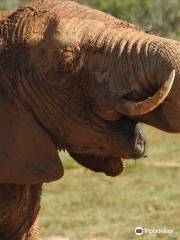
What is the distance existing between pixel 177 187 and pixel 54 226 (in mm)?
2745

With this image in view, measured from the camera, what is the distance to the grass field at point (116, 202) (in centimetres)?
902

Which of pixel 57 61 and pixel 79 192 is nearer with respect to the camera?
pixel 57 61

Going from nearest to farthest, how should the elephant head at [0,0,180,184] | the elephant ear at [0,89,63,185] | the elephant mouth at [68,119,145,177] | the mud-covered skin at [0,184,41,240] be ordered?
the elephant head at [0,0,180,184] → the elephant mouth at [68,119,145,177] → the elephant ear at [0,89,63,185] → the mud-covered skin at [0,184,41,240]

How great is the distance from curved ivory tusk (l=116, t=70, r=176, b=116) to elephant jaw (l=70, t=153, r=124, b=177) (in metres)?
0.45

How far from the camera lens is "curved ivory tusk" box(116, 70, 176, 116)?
A: 13.0ft

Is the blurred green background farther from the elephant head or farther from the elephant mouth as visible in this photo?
the elephant mouth

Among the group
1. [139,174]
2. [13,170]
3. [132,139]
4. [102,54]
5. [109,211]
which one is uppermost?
[102,54]

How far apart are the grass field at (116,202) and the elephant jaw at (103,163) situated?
3.33m

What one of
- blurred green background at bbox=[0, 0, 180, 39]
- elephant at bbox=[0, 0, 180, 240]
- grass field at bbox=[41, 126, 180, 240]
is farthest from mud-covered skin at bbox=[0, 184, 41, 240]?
blurred green background at bbox=[0, 0, 180, 39]

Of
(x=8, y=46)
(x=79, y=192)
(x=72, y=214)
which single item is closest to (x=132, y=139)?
(x=8, y=46)

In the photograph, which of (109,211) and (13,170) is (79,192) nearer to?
(109,211)

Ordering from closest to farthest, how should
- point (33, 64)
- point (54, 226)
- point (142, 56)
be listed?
point (142, 56), point (33, 64), point (54, 226)

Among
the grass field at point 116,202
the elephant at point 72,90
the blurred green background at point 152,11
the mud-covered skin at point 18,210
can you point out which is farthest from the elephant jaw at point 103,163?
the blurred green background at point 152,11

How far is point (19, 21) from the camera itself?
462 cm
